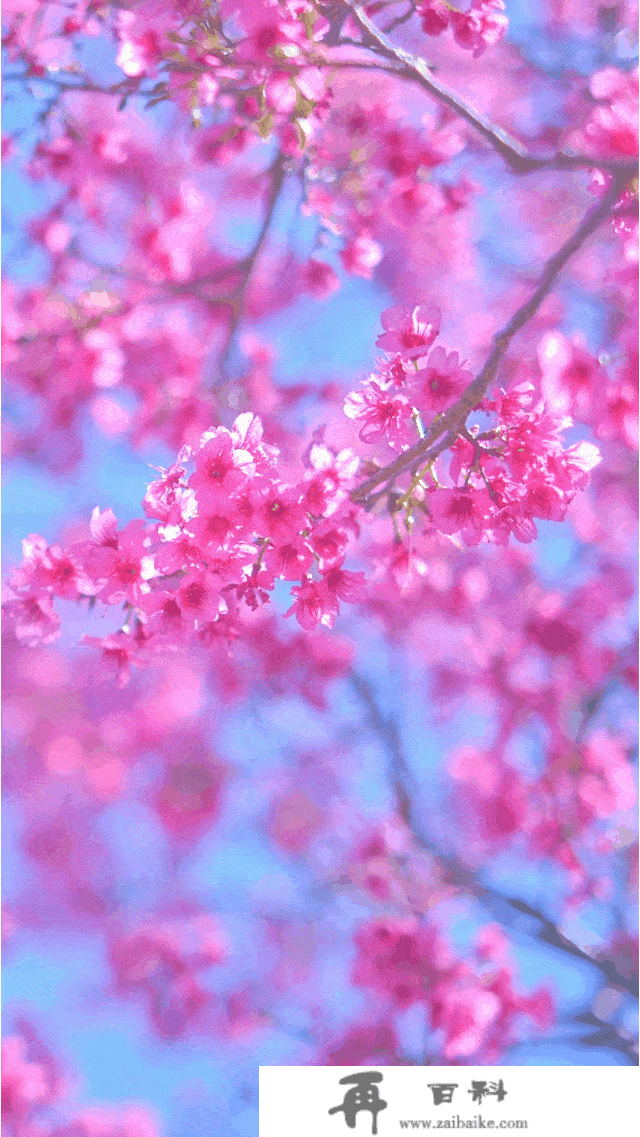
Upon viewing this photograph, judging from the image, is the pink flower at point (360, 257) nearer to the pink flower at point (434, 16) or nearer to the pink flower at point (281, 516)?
the pink flower at point (434, 16)

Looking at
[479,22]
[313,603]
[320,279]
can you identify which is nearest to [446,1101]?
[313,603]

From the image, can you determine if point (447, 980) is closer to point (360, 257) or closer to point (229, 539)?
point (229, 539)

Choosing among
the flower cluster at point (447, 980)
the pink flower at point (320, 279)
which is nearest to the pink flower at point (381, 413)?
the pink flower at point (320, 279)

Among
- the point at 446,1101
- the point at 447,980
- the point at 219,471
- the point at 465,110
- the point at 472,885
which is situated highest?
the point at 465,110

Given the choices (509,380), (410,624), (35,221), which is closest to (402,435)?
(509,380)

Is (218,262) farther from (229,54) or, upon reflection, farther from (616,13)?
(616,13)

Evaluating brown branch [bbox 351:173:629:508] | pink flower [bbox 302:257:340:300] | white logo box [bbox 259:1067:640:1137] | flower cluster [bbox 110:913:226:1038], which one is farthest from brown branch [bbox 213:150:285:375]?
white logo box [bbox 259:1067:640:1137]
